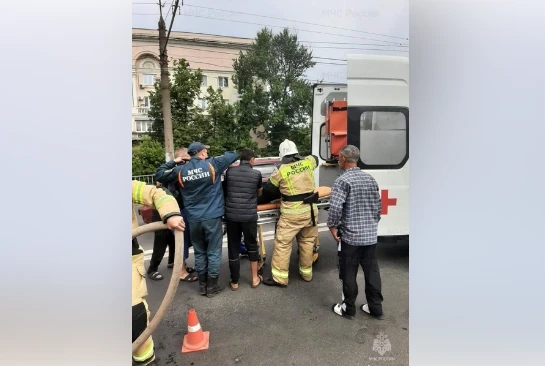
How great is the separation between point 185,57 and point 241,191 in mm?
912

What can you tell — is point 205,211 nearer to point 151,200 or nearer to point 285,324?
point 151,200

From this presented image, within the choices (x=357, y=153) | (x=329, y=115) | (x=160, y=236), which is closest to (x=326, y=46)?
(x=329, y=115)

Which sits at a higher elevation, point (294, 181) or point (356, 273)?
point (294, 181)

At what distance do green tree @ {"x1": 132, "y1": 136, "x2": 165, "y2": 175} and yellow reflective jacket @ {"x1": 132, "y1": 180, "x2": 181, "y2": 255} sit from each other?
8 cm

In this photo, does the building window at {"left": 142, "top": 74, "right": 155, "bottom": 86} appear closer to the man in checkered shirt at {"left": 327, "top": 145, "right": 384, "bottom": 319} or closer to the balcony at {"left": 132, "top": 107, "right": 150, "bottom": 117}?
the balcony at {"left": 132, "top": 107, "right": 150, "bottom": 117}

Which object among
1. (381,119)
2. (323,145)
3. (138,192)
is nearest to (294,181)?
(323,145)

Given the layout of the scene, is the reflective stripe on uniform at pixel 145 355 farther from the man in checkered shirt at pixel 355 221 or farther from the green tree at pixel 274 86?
the green tree at pixel 274 86

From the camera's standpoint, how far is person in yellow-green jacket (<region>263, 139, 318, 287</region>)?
77.1 inches

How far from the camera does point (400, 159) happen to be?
185 cm

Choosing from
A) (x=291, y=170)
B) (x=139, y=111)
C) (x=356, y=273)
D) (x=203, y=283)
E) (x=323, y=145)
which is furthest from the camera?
(x=323, y=145)

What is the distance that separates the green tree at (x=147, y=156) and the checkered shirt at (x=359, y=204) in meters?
1.17

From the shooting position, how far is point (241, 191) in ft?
6.22

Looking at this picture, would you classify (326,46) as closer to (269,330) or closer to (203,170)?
(203,170)

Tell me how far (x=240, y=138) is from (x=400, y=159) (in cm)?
111
